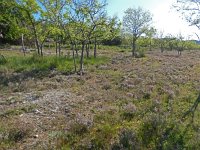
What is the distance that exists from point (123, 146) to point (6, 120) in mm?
4023

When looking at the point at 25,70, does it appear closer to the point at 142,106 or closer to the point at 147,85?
the point at 147,85

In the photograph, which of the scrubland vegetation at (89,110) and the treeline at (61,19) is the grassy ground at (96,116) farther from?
the treeline at (61,19)

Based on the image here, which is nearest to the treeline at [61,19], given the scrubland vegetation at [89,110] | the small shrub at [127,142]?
the scrubland vegetation at [89,110]

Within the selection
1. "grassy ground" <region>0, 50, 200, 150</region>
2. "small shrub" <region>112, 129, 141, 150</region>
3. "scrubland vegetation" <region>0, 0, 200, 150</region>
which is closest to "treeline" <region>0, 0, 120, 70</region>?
"scrubland vegetation" <region>0, 0, 200, 150</region>

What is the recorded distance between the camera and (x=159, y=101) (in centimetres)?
1009

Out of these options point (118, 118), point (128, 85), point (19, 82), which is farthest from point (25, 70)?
point (118, 118)

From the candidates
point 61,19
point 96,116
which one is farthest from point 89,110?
point 61,19

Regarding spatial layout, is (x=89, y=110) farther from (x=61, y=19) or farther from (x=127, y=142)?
(x=61, y=19)

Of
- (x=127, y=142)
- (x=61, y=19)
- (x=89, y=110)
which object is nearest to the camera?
(x=127, y=142)

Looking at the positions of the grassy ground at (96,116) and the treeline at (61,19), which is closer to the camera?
the grassy ground at (96,116)

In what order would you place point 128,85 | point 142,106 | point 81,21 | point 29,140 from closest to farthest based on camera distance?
point 29,140 < point 142,106 < point 128,85 < point 81,21

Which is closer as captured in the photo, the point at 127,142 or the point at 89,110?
the point at 127,142

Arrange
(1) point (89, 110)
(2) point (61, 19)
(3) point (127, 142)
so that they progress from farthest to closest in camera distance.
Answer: (2) point (61, 19) → (1) point (89, 110) → (3) point (127, 142)

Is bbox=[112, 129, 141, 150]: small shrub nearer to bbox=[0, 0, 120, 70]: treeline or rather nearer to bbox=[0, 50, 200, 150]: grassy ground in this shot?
bbox=[0, 50, 200, 150]: grassy ground
